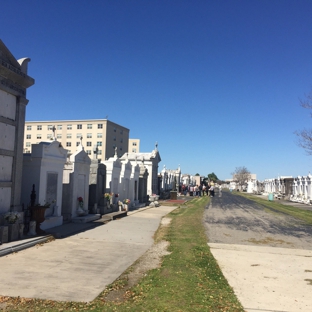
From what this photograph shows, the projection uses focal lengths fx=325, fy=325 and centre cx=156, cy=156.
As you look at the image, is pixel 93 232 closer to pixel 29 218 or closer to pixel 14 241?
pixel 29 218

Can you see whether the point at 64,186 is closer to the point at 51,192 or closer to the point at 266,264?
the point at 51,192

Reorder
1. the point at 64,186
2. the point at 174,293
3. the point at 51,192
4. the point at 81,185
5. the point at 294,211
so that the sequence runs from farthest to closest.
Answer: the point at 294,211 → the point at 81,185 → the point at 64,186 → the point at 51,192 → the point at 174,293

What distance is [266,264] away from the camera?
793 cm

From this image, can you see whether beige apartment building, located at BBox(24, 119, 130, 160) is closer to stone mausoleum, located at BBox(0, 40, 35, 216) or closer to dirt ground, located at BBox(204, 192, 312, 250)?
dirt ground, located at BBox(204, 192, 312, 250)

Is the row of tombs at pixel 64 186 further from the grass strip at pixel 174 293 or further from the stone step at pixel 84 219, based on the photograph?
the grass strip at pixel 174 293

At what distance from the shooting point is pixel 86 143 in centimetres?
7175

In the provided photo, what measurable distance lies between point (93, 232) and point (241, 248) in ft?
17.8

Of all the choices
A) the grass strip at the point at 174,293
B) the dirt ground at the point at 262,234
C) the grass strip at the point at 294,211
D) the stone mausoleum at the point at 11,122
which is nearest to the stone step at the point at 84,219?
the stone mausoleum at the point at 11,122

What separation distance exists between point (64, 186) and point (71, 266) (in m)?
7.76

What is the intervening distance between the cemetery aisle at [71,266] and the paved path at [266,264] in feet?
7.86

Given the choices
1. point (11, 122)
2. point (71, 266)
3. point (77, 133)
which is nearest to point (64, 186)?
point (11, 122)

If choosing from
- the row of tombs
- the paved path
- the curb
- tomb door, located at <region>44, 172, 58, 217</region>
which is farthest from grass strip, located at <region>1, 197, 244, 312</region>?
tomb door, located at <region>44, 172, 58, 217</region>

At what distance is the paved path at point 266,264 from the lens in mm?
5387

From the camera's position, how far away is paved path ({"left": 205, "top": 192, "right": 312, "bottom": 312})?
539 cm
